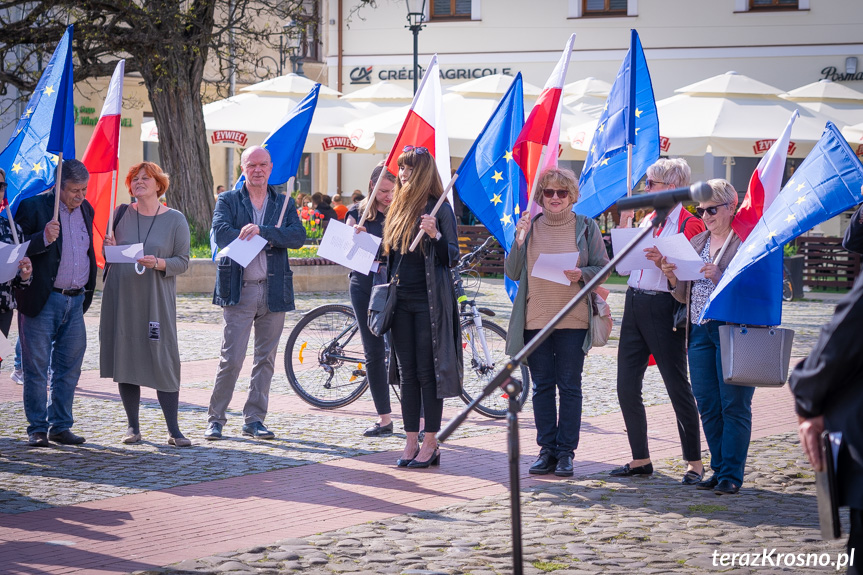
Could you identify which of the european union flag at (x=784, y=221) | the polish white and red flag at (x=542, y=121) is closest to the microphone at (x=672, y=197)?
the european union flag at (x=784, y=221)

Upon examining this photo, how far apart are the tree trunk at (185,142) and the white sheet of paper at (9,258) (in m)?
12.7

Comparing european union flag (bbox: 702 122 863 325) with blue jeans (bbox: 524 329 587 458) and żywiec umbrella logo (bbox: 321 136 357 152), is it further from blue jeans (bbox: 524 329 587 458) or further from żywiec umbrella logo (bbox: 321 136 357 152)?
żywiec umbrella logo (bbox: 321 136 357 152)

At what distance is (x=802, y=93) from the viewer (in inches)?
869

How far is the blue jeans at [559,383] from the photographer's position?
7.06 metres

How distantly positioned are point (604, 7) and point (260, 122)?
15.0m

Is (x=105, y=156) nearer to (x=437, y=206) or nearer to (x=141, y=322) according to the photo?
(x=141, y=322)

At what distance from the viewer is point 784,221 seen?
19.5 ft

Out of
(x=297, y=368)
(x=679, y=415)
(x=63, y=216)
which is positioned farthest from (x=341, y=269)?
(x=679, y=415)

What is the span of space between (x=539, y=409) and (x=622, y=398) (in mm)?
533

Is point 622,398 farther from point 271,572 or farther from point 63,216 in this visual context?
point 63,216

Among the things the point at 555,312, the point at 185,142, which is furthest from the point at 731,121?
the point at 555,312

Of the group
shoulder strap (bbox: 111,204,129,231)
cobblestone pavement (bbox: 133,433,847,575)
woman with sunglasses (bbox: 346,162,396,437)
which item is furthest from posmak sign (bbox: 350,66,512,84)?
cobblestone pavement (bbox: 133,433,847,575)

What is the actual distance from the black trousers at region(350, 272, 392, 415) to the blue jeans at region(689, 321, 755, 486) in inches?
101

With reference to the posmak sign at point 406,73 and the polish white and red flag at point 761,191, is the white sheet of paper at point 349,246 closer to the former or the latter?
the polish white and red flag at point 761,191
